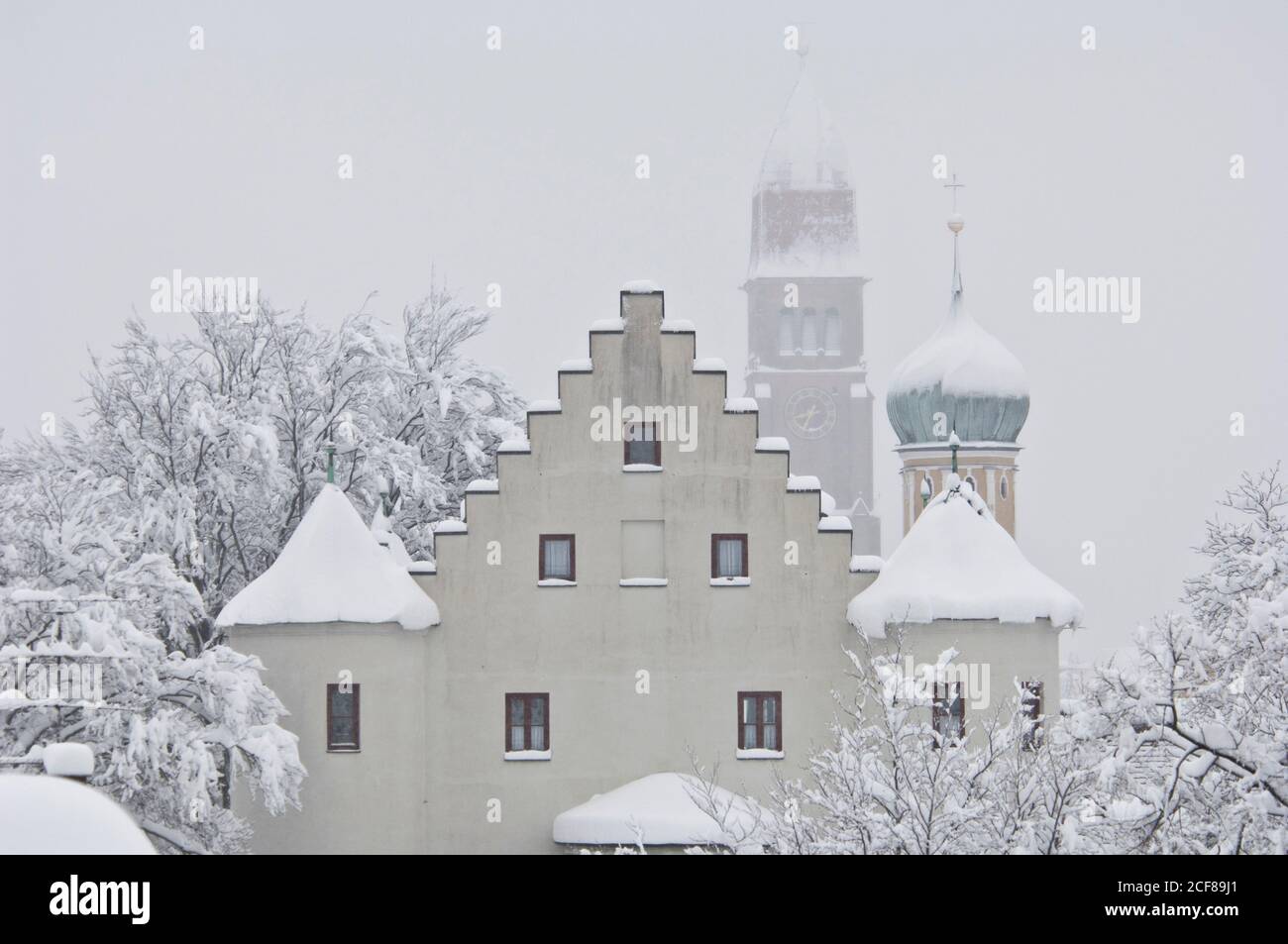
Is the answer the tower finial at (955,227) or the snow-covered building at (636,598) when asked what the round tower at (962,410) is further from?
the snow-covered building at (636,598)

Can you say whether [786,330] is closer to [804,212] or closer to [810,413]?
[810,413]

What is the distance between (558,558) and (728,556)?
10.3ft

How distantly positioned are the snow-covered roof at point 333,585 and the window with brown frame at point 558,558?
2.25 metres

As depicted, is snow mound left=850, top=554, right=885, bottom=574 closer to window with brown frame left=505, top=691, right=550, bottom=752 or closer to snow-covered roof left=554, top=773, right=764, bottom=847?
snow-covered roof left=554, top=773, right=764, bottom=847

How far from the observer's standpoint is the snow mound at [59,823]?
41.6ft

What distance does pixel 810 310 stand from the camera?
13950cm

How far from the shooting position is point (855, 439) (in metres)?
136

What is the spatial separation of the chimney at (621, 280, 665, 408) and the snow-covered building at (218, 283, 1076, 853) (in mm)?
37

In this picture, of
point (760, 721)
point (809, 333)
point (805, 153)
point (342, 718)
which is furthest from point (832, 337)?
point (342, 718)

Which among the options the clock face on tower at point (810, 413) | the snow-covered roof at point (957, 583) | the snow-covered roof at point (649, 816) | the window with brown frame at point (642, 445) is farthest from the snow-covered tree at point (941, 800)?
the clock face on tower at point (810, 413)
